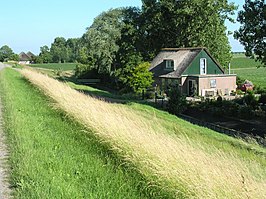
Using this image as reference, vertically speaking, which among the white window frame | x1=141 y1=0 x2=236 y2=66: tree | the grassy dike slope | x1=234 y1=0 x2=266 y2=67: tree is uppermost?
x1=141 y1=0 x2=236 y2=66: tree

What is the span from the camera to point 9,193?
6.42 meters

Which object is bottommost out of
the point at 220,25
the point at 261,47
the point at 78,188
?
the point at 78,188

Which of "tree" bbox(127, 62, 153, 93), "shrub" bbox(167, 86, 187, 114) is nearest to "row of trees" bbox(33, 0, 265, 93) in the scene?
"tree" bbox(127, 62, 153, 93)

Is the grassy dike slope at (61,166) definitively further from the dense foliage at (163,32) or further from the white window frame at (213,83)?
the dense foliage at (163,32)

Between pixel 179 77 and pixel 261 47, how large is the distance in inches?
808

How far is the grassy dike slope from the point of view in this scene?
6773mm

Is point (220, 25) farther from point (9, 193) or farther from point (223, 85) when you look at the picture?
point (9, 193)

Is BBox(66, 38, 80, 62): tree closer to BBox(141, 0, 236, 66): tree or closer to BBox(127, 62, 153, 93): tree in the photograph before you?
BBox(141, 0, 236, 66): tree

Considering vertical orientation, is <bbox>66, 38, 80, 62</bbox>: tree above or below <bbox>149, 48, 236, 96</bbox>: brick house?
above

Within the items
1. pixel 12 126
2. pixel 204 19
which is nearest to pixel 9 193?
pixel 12 126

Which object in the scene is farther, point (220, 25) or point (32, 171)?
point (220, 25)

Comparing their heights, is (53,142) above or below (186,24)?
below

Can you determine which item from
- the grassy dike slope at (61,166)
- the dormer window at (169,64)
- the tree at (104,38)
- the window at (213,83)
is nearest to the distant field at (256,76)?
the window at (213,83)

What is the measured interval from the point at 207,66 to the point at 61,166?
43.2 meters
